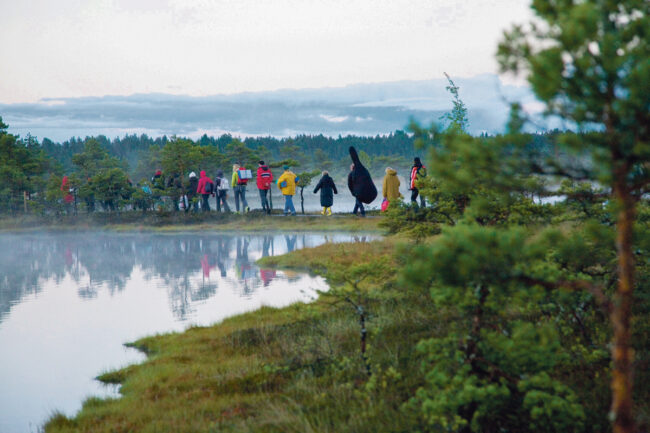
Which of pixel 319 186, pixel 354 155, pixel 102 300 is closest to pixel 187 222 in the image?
pixel 319 186

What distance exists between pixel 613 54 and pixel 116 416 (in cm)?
623

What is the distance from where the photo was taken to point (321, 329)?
887 cm

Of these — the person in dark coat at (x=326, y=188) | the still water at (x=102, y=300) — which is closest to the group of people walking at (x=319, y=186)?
the person in dark coat at (x=326, y=188)

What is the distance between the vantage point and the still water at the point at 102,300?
8.65 metres

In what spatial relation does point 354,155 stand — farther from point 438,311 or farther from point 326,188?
point 438,311

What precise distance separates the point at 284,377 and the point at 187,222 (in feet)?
96.6

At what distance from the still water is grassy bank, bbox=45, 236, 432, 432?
0.72m

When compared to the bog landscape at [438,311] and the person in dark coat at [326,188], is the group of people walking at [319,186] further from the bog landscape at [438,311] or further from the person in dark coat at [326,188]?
the bog landscape at [438,311]

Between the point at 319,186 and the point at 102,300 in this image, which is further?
the point at 319,186

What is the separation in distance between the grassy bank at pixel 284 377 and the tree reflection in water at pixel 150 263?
4011mm

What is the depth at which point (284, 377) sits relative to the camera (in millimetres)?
7184

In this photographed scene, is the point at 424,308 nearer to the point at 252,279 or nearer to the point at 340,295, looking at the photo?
the point at 340,295

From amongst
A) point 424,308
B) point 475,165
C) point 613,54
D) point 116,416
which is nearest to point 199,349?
point 116,416

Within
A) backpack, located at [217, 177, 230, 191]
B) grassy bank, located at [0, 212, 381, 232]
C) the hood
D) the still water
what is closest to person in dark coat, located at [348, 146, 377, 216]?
the hood
